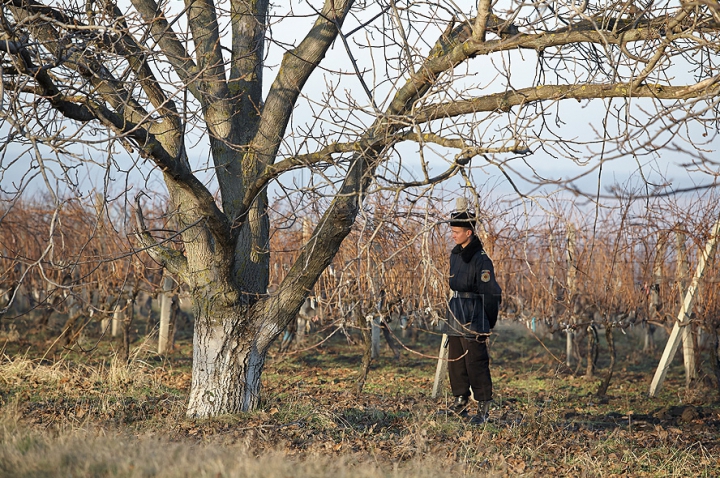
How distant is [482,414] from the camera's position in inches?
275

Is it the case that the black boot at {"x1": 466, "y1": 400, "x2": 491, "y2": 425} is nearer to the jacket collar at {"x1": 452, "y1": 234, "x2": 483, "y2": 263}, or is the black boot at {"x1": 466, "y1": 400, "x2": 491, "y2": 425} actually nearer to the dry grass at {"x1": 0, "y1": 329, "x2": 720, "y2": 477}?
the dry grass at {"x1": 0, "y1": 329, "x2": 720, "y2": 477}

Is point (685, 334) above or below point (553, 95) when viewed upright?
below

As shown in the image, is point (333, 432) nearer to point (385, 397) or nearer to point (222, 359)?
point (222, 359)

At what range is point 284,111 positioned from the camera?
643 centimetres

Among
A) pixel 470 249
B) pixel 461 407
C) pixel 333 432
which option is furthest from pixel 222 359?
pixel 470 249

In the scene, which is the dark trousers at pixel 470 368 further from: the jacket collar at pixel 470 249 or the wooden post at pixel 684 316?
the wooden post at pixel 684 316

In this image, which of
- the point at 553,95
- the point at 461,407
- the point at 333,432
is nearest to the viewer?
the point at 553,95

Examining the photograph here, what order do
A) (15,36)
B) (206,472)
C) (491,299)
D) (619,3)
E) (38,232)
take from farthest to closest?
(38,232), (491,299), (619,3), (15,36), (206,472)

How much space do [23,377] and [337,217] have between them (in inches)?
215

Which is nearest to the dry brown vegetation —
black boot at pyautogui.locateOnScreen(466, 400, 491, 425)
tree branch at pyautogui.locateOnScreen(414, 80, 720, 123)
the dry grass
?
the dry grass

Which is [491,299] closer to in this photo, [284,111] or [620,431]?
[620,431]

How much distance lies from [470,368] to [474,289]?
77cm

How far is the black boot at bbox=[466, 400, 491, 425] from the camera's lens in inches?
266

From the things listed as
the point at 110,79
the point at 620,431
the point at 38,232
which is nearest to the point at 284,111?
the point at 110,79
